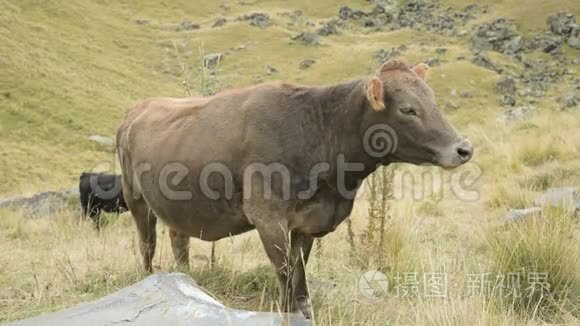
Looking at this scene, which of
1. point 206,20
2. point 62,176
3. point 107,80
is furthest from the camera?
point 206,20

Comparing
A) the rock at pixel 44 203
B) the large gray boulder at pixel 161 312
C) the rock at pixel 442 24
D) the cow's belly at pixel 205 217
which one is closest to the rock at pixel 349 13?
the rock at pixel 442 24

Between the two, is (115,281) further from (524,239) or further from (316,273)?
(524,239)

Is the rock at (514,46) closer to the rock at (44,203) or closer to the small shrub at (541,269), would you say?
the rock at (44,203)

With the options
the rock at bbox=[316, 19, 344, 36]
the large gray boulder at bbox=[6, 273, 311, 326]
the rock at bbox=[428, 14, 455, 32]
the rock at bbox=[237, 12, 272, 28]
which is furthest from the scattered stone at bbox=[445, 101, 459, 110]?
the large gray boulder at bbox=[6, 273, 311, 326]

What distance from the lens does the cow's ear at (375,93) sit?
4.50 m

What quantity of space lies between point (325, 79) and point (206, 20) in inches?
1132

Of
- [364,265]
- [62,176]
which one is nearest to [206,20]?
[62,176]

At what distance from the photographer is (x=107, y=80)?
4425 cm

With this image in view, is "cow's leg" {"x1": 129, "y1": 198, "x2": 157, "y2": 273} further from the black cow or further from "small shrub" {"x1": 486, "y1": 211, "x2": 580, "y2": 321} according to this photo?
the black cow

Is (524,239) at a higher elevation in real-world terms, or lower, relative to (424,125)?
lower

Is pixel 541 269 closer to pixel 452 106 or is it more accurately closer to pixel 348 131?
pixel 348 131

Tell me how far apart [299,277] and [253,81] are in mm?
48743

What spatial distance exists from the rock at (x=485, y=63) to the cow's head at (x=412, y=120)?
4982 centimetres

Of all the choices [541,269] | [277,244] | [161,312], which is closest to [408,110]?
[277,244]
